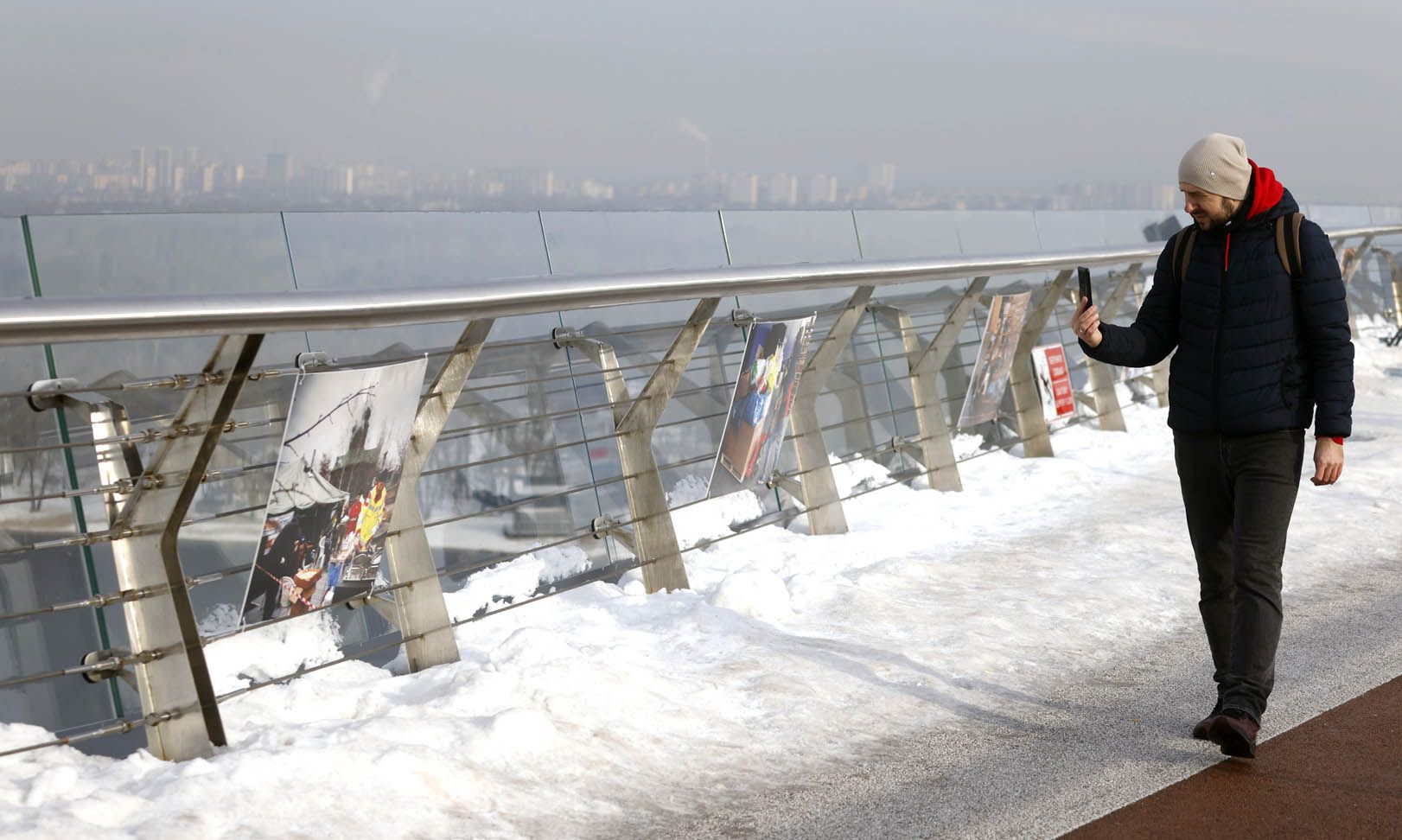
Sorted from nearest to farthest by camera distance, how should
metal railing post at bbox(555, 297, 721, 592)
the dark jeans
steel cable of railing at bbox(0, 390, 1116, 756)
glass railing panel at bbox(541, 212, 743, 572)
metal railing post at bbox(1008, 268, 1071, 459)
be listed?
steel cable of railing at bbox(0, 390, 1116, 756) → the dark jeans → metal railing post at bbox(555, 297, 721, 592) → glass railing panel at bbox(541, 212, 743, 572) → metal railing post at bbox(1008, 268, 1071, 459)

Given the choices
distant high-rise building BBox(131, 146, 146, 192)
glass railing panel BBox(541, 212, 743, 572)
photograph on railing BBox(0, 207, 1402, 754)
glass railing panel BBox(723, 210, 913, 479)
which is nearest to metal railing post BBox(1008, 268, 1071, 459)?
photograph on railing BBox(0, 207, 1402, 754)

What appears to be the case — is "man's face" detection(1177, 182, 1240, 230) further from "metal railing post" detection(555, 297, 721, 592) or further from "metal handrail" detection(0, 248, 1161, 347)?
"metal railing post" detection(555, 297, 721, 592)

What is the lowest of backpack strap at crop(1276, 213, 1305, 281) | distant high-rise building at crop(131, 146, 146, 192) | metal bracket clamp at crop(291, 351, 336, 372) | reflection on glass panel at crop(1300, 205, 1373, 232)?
backpack strap at crop(1276, 213, 1305, 281)

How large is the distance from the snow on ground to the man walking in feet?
2.39

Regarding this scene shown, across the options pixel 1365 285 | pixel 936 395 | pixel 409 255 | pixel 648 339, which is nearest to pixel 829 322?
pixel 936 395

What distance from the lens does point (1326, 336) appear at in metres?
4.18

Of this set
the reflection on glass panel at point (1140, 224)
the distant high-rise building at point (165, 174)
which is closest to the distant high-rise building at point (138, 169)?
the distant high-rise building at point (165, 174)

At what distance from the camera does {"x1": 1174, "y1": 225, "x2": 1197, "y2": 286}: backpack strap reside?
4516 mm

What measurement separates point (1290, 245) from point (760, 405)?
8.82ft

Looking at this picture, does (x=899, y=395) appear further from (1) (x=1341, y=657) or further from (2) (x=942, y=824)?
(2) (x=942, y=824)

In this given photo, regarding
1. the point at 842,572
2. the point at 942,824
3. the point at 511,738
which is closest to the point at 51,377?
the point at 511,738

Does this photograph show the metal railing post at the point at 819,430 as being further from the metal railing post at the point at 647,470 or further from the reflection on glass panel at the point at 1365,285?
the reflection on glass panel at the point at 1365,285

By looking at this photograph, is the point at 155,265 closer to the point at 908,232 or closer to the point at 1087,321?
the point at 1087,321

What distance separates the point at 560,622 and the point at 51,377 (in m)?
2.00
